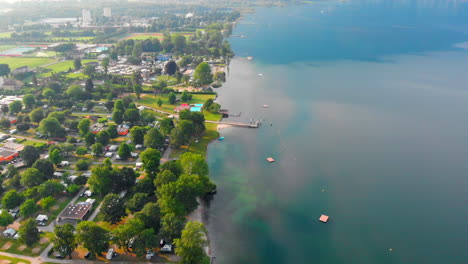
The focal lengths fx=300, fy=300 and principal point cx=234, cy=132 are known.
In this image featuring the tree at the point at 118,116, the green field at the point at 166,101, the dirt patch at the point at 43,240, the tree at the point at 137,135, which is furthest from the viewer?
the green field at the point at 166,101

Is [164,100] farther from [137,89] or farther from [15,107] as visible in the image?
[15,107]

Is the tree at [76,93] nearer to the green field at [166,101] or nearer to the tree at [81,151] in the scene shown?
the green field at [166,101]

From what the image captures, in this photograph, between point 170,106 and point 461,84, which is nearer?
point 170,106

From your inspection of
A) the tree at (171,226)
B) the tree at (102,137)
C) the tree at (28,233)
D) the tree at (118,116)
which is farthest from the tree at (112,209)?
the tree at (118,116)

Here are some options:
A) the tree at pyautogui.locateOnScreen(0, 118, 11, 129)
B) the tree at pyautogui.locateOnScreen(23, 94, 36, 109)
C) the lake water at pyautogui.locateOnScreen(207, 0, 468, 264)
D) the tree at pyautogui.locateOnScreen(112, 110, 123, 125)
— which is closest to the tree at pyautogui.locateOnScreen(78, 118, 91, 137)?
the tree at pyautogui.locateOnScreen(112, 110, 123, 125)

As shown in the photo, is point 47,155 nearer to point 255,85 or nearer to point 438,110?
point 255,85

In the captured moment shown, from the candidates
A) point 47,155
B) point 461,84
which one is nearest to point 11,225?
point 47,155
